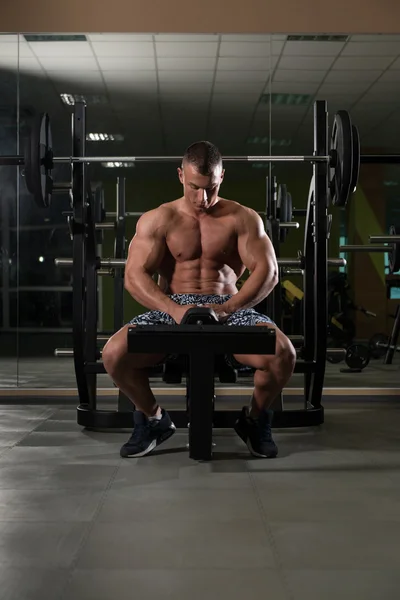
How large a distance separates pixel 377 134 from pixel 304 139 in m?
0.50

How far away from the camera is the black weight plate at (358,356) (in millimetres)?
5582

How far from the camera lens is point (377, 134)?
503cm

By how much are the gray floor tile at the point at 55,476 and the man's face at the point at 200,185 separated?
1.11 meters

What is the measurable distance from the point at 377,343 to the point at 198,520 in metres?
4.28

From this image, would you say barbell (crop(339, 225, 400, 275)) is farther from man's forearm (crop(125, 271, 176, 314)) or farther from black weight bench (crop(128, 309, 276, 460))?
black weight bench (crop(128, 309, 276, 460))

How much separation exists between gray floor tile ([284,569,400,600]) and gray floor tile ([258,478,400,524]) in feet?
1.34

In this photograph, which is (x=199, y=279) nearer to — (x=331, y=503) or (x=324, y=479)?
(x=324, y=479)

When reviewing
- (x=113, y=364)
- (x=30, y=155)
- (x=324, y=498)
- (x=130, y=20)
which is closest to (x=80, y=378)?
(x=113, y=364)

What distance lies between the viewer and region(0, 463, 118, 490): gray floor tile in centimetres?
234

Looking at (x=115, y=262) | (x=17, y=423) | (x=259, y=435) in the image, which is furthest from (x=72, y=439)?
(x=115, y=262)

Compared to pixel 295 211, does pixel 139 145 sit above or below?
above

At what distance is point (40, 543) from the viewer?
1.76 meters

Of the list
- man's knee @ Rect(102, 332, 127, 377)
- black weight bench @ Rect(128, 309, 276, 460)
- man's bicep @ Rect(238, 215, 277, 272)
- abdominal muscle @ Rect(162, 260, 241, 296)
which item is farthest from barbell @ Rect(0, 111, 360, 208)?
black weight bench @ Rect(128, 309, 276, 460)

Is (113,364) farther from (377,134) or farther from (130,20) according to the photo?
(377,134)
